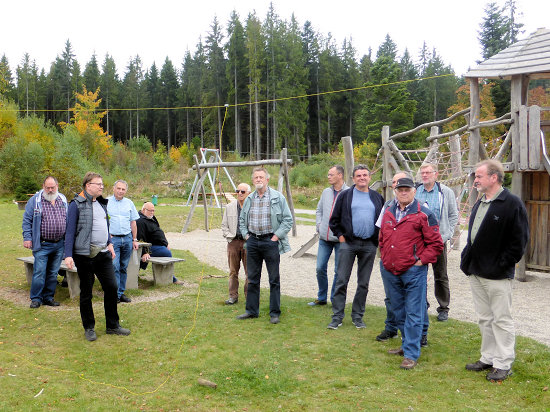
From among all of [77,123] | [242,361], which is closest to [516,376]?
[242,361]

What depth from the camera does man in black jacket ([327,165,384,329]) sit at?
518cm

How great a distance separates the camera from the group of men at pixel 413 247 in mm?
3900

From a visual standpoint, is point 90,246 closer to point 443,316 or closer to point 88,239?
point 88,239

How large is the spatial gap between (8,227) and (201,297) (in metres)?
10.5

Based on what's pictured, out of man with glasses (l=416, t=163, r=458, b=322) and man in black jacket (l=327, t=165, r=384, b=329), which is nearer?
man in black jacket (l=327, t=165, r=384, b=329)

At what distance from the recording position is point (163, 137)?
57906 millimetres

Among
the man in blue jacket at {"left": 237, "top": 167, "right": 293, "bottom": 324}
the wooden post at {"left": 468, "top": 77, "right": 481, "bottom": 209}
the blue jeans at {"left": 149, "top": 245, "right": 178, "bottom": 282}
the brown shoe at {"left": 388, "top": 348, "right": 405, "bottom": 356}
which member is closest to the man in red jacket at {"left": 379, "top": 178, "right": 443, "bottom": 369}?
the brown shoe at {"left": 388, "top": 348, "right": 405, "bottom": 356}

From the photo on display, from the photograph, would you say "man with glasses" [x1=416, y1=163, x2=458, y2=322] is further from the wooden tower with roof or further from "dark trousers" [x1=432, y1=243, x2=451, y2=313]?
the wooden tower with roof

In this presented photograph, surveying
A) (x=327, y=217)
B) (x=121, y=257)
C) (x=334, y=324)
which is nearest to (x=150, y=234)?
(x=121, y=257)

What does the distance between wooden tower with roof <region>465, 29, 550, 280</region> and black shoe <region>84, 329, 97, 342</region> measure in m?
6.64

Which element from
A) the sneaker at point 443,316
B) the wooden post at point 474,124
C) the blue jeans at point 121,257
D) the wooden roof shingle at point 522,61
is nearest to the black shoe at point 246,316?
the blue jeans at point 121,257

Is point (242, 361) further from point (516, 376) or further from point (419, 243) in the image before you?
point (516, 376)

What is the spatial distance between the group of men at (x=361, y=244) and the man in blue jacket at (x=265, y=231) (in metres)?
0.01

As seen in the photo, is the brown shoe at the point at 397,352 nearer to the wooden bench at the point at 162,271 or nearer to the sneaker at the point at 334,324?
the sneaker at the point at 334,324
